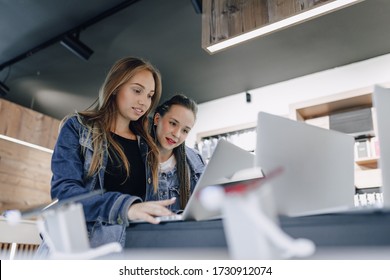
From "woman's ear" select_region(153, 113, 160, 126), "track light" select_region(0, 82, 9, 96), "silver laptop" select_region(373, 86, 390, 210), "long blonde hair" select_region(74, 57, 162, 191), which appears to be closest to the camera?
"silver laptop" select_region(373, 86, 390, 210)

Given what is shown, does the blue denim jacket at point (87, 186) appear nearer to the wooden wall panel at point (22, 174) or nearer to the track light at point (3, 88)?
the wooden wall panel at point (22, 174)

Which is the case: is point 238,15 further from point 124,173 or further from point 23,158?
point 23,158

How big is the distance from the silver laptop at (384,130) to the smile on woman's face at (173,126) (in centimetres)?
91

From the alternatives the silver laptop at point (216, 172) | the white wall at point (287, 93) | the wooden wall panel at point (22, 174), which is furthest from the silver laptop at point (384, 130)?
the wooden wall panel at point (22, 174)

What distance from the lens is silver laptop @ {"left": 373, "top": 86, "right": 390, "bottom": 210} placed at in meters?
0.56

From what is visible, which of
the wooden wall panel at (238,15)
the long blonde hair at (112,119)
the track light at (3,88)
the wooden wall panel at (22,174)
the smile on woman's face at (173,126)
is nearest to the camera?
the long blonde hair at (112,119)

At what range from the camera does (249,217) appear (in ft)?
1.06

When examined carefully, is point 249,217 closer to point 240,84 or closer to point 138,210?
point 138,210

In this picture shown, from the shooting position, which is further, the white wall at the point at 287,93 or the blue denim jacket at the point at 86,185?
the white wall at the point at 287,93

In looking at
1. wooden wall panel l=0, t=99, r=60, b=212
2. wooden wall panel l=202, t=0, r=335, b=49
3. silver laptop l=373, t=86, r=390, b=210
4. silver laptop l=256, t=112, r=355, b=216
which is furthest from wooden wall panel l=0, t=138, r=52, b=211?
silver laptop l=373, t=86, r=390, b=210

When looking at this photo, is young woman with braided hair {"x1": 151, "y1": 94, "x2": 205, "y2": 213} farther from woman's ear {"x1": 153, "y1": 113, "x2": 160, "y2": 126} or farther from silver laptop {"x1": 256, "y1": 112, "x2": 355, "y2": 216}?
silver laptop {"x1": 256, "y1": 112, "x2": 355, "y2": 216}

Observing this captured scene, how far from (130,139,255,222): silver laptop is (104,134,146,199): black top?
1.13 ft

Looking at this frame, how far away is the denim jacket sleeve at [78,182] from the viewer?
745mm

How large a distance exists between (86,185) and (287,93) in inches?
109
